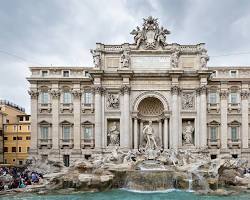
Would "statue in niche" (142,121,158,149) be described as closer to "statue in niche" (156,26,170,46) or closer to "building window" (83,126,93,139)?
"building window" (83,126,93,139)

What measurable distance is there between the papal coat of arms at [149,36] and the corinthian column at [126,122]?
4.89 metres

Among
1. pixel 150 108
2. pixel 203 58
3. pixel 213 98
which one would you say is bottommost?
pixel 150 108

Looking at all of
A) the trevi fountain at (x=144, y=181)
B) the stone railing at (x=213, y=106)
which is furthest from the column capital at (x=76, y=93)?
the stone railing at (x=213, y=106)

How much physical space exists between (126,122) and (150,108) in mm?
3639

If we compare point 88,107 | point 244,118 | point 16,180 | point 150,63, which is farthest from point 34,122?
point 244,118

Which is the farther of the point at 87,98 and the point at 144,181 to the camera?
the point at 87,98

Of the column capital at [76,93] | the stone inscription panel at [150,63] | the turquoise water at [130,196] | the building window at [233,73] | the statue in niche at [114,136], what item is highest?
the stone inscription panel at [150,63]

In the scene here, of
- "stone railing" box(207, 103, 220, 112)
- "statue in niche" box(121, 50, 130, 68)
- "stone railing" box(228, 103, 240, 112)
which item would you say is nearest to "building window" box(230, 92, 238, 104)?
"stone railing" box(228, 103, 240, 112)

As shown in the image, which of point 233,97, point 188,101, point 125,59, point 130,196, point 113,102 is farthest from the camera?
point 233,97

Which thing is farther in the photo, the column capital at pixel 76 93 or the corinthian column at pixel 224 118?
the column capital at pixel 76 93

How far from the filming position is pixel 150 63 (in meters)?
36.2

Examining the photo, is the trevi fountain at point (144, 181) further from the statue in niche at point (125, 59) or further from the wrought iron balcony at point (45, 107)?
the statue in niche at point (125, 59)

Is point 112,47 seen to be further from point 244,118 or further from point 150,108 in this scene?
point 244,118

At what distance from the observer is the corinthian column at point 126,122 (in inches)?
1382
